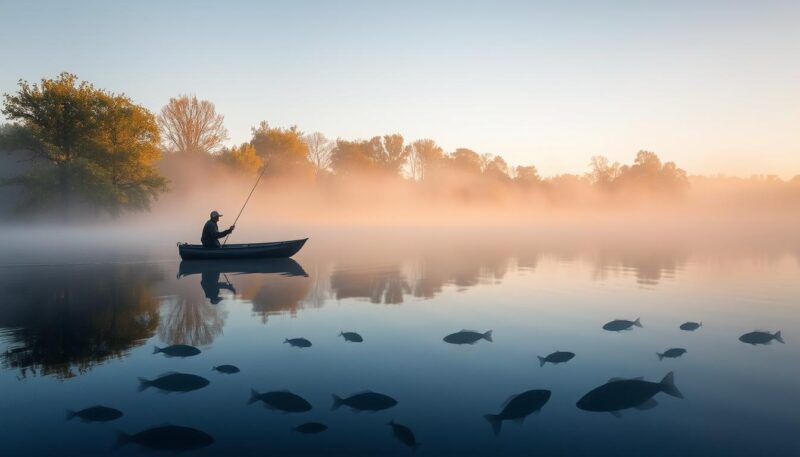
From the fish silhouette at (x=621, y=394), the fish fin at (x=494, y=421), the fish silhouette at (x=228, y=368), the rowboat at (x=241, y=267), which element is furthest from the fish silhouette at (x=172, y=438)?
the rowboat at (x=241, y=267)

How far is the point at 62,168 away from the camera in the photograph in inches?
1838

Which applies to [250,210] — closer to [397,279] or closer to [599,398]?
[397,279]

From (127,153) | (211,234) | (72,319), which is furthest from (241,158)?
(72,319)

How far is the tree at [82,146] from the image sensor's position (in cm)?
4646

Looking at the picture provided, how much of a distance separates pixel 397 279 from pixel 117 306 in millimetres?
11251

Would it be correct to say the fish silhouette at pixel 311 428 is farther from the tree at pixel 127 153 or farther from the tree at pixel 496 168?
the tree at pixel 496 168

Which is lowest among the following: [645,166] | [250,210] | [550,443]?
[550,443]

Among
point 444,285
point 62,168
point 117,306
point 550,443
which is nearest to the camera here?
point 550,443

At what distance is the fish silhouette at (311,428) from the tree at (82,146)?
48675 millimetres

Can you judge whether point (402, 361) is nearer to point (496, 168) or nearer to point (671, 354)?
point (671, 354)

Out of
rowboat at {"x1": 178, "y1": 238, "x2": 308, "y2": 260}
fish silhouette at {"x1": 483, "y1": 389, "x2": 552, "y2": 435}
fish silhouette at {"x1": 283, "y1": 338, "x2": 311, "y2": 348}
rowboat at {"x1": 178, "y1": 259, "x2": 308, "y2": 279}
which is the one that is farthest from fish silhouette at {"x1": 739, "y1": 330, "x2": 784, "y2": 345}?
rowboat at {"x1": 178, "y1": 238, "x2": 308, "y2": 260}

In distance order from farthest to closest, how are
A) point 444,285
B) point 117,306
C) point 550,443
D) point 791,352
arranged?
1. point 444,285
2. point 117,306
3. point 791,352
4. point 550,443

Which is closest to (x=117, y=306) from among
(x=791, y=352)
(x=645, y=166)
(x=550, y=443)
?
(x=550, y=443)

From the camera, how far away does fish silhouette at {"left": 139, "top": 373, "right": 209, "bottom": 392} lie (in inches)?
309
